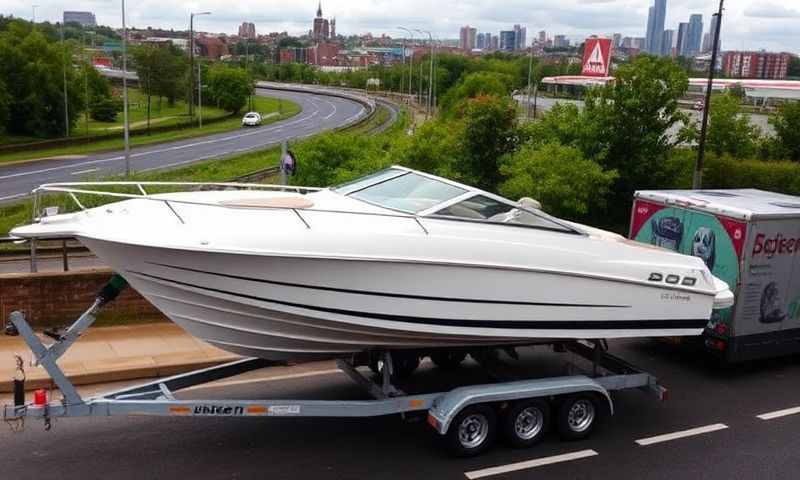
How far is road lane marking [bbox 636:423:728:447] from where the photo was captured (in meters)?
7.98

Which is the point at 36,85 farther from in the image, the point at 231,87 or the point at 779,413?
the point at 779,413

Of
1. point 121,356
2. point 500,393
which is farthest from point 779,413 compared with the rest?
point 121,356

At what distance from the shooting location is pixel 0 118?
150 feet

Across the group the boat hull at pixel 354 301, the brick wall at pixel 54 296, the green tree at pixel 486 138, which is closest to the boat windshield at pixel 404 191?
the boat hull at pixel 354 301

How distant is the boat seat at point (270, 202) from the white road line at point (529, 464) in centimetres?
297

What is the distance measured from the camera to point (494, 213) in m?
7.64

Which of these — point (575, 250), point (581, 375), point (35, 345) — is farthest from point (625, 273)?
point (35, 345)

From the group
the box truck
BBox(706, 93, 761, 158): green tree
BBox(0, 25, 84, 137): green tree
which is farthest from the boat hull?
BBox(0, 25, 84, 137): green tree

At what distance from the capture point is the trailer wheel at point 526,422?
7480mm

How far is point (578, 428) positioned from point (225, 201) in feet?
13.7

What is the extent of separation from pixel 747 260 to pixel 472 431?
4.19m

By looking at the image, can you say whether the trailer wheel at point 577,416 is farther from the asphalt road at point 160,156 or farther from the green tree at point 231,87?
the green tree at point 231,87

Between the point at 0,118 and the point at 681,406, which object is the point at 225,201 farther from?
the point at 0,118

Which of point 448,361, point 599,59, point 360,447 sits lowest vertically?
point 360,447
